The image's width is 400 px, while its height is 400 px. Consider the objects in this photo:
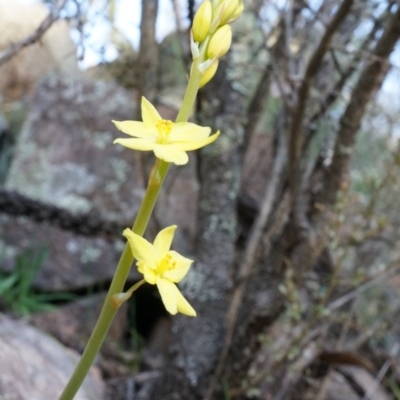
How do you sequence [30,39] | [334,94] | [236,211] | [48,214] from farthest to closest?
[48,214]
[236,211]
[334,94]
[30,39]

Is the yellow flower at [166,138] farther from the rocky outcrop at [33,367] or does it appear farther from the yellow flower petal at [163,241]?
the rocky outcrop at [33,367]

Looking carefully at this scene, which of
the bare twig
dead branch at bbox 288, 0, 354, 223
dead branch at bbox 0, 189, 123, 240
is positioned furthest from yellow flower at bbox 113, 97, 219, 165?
dead branch at bbox 0, 189, 123, 240

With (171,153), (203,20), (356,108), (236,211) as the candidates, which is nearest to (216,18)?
(203,20)

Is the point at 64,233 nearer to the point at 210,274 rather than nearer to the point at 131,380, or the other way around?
the point at 131,380

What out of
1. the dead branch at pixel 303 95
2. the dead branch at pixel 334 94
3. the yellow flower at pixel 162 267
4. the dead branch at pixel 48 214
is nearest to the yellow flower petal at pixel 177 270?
the yellow flower at pixel 162 267

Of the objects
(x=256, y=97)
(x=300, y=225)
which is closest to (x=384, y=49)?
(x=300, y=225)

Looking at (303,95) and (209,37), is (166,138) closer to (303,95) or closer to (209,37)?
(209,37)
